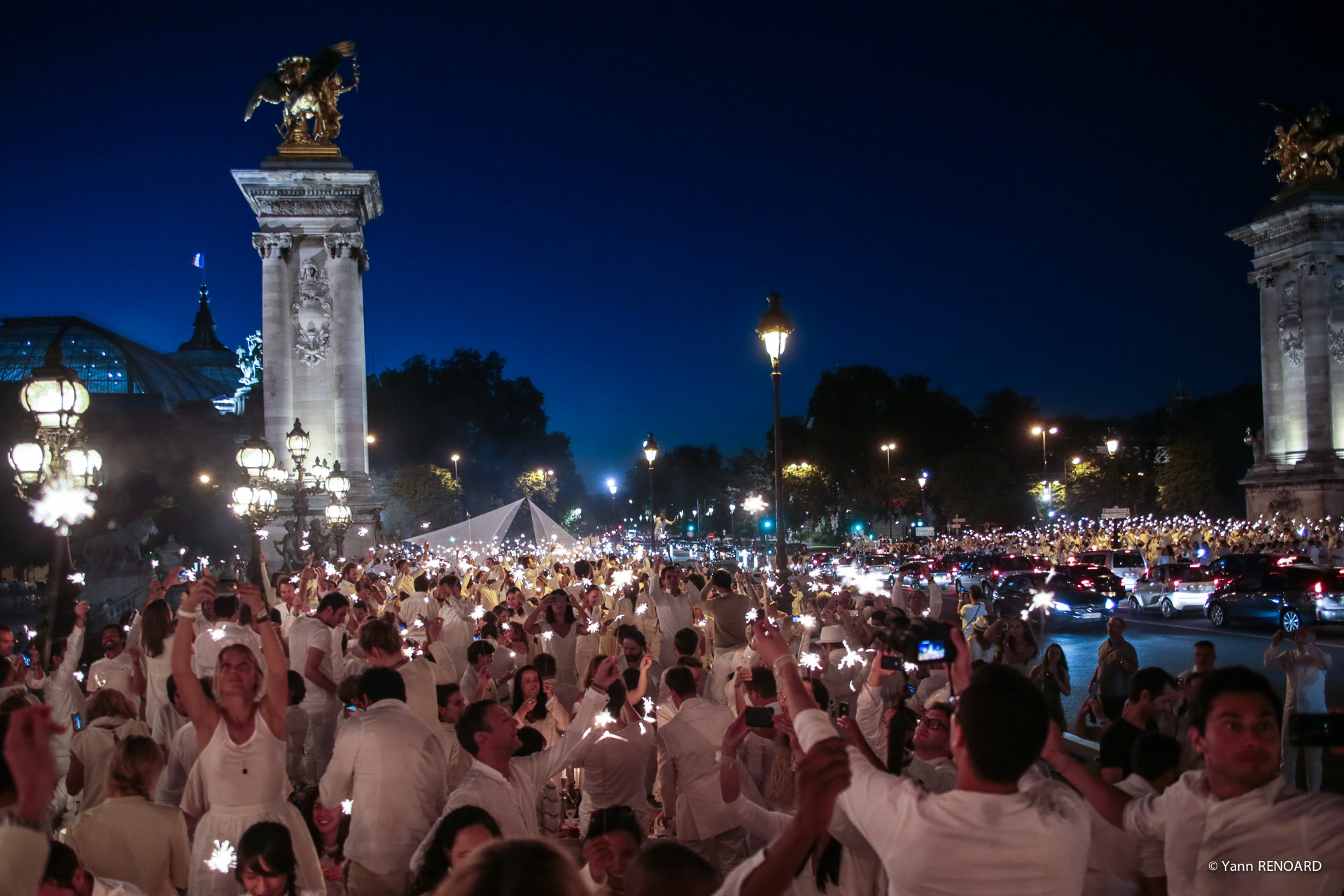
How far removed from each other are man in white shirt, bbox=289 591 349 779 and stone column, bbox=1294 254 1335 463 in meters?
50.2

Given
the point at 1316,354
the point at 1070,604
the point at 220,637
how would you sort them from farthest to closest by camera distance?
the point at 1316,354
the point at 1070,604
the point at 220,637

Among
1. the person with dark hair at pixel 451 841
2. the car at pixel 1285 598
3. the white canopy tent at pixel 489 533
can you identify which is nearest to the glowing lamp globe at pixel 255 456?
the person with dark hair at pixel 451 841

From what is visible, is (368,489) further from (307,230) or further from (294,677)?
(294,677)

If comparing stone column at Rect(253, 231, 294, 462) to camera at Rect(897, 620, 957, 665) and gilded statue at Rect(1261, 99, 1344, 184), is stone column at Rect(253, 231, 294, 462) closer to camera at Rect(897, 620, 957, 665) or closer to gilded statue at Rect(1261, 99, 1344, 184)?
camera at Rect(897, 620, 957, 665)

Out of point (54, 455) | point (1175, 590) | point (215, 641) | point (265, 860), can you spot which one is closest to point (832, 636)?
point (215, 641)

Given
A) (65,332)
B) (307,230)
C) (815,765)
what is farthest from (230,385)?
(815,765)

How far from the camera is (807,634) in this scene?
1102cm

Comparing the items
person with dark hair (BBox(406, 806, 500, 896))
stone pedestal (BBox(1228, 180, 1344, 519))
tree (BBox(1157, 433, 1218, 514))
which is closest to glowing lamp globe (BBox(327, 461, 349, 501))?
person with dark hair (BBox(406, 806, 500, 896))

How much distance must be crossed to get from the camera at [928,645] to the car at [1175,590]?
26.2 meters

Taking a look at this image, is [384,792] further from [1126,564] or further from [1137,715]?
[1126,564]

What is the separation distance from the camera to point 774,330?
51.7 feet

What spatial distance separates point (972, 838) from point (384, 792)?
3.27 metres

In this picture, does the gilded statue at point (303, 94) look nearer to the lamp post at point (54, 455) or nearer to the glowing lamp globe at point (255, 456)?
the glowing lamp globe at point (255, 456)

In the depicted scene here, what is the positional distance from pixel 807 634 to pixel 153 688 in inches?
248
